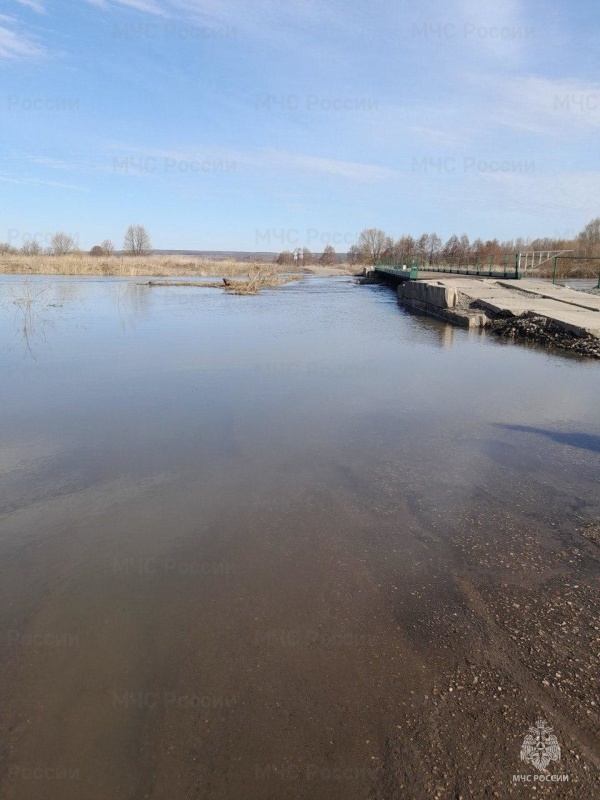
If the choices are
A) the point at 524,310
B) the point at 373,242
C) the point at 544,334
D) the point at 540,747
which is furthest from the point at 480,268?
the point at 373,242

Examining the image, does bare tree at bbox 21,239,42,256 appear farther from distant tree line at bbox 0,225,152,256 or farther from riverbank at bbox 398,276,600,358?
riverbank at bbox 398,276,600,358

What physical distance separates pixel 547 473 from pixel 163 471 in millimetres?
3219

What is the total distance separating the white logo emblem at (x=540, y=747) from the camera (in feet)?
6.26

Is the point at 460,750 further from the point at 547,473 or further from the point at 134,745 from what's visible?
the point at 547,473

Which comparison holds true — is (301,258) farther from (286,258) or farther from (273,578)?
(273,578)

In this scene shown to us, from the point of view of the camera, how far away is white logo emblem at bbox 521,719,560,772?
1908mm

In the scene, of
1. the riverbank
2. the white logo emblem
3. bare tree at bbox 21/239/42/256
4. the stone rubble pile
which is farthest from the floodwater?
bare tree at bbox 21/239/42/256

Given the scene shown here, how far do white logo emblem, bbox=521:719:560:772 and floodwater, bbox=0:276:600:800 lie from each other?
0.04 meters

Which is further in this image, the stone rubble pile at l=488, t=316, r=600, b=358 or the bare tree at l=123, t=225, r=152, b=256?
the bare tree at l=123, t=225, r=152, b=256

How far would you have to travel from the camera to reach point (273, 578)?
2996 mm

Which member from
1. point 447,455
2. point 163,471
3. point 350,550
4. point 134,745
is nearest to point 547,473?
point 447,455

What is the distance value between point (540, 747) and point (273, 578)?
1499 millimetres

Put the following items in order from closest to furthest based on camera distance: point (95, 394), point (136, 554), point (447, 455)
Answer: point (136, 554) → point (447, 455) → point (95, 394)

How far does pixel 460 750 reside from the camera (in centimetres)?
194
